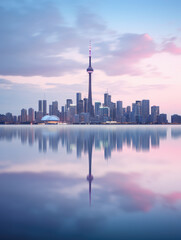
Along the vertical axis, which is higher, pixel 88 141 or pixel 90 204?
pixel 90 204

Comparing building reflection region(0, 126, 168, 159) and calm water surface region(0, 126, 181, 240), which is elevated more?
calm water surface region(0, 126, 181, 240)

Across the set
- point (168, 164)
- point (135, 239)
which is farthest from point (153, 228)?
Result: point (168, 164)

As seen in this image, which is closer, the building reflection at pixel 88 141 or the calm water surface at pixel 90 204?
the calm water surface at pixel 90 204

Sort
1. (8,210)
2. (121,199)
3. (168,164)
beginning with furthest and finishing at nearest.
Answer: (168,164) → (121,199) → (8,210)

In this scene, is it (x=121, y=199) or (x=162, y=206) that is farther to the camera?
(x=121, y=199)

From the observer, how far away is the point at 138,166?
2338 centimetres

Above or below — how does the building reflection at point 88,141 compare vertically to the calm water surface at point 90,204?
below

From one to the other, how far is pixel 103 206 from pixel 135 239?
343 centimetres

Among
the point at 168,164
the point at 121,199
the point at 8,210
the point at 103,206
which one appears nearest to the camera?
the point at 8,210

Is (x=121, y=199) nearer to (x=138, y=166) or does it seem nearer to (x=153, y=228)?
(x=153, y=228)

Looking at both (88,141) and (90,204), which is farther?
(88,141)

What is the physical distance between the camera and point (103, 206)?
1188cm

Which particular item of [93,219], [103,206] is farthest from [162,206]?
[93,219]

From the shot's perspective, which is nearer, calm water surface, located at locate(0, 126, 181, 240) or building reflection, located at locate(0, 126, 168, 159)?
calm water surface, located at locate(0, 126, 181, 240)
